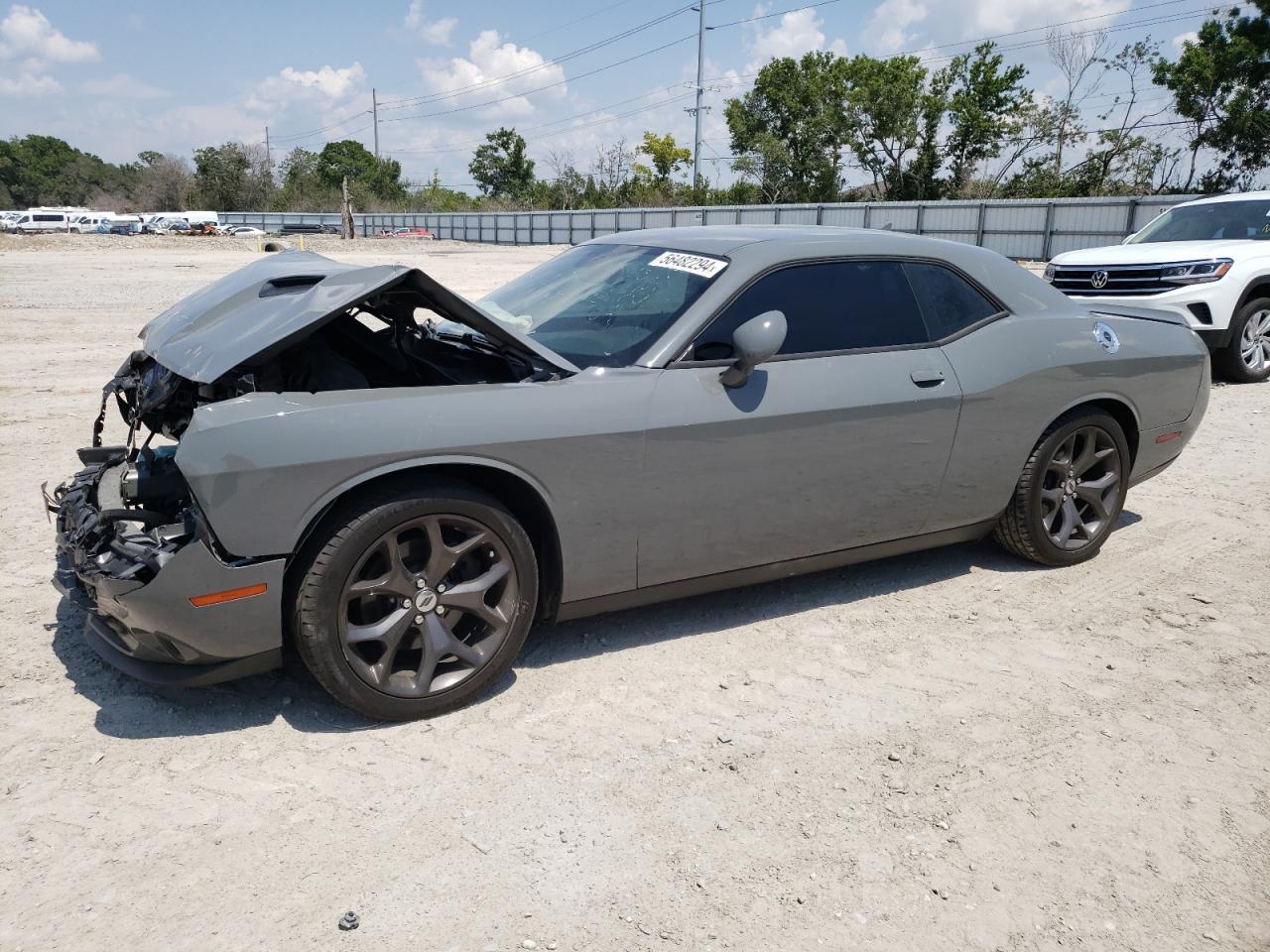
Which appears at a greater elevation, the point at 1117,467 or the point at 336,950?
the point at 1117,467

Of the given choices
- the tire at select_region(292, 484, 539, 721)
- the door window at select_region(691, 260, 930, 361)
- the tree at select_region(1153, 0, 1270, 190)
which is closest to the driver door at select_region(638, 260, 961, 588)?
the door window at select_region(691, 260, 930, 361)

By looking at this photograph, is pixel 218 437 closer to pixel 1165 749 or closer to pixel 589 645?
pixel 589 645

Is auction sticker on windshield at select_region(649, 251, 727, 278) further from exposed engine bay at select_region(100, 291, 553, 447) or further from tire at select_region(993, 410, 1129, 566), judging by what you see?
tire at select_region(993, 410, 1129, 566)

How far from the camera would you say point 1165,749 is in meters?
3.25

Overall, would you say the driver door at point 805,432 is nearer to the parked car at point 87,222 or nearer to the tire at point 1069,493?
the tire at point 1069,493

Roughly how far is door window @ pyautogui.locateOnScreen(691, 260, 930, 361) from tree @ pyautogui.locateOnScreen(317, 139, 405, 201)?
83336 mm

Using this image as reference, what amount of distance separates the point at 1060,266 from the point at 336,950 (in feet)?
34.2

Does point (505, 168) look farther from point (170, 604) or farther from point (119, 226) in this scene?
point (170, 604)

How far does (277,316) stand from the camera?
3.27m

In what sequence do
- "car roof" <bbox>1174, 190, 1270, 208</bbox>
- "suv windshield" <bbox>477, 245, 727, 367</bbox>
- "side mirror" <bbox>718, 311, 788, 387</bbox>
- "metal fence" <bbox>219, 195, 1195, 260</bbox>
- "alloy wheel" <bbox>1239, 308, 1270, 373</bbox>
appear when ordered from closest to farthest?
"side mirror" <bbox>718, 311, 788, 387</bbox> → "suv windshield" <bbox>477, 245, 727, 367</bbox> → "alloy wheel" <bbox>1239, 308, 1270, 373</bbox> → "car roof" <bbox>1174, 190, 1270, 208</bbox> → "metal fence" <bbox>219, 195, 1195, 260</bbox>

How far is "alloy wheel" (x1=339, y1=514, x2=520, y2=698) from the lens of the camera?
10.3 ft

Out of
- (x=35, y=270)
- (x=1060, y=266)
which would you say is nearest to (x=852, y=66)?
(x=35, y=270)

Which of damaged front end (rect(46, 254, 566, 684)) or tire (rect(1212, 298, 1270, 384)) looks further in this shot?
tire (rect(1212, 298, 1270, 384))

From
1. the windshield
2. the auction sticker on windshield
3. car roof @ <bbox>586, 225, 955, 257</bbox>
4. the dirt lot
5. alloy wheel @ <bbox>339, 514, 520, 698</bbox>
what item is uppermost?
the windshield
